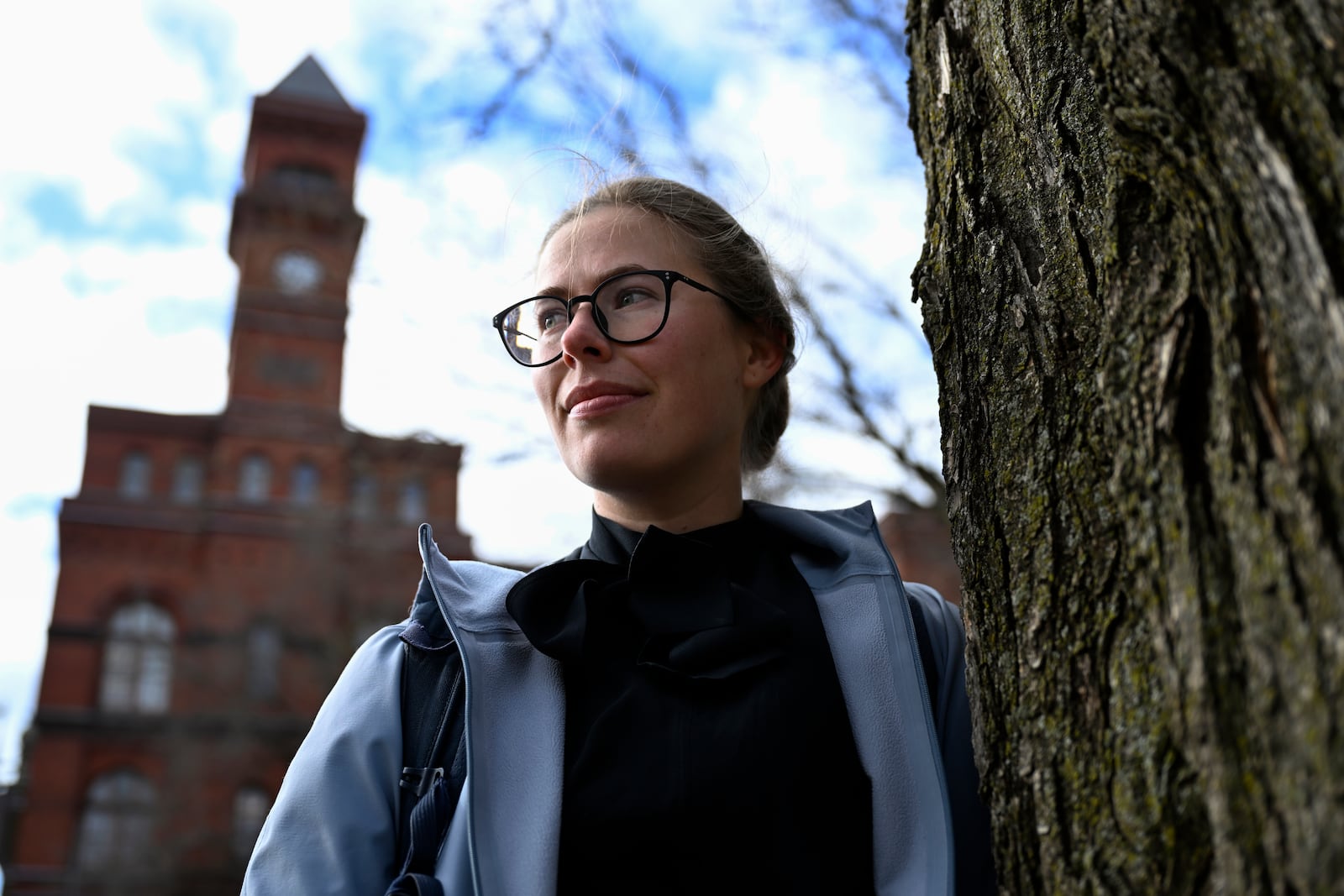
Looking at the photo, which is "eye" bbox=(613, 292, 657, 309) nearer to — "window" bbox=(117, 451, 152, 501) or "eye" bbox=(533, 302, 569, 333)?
"eye" bbox=(533, 302, 569, 333)

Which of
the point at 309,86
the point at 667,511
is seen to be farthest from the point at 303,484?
the point at 667,511

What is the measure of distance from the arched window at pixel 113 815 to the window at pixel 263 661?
3.08m

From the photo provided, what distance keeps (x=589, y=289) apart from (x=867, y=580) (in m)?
0.72

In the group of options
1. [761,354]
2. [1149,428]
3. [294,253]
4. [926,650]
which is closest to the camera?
[1149,428]

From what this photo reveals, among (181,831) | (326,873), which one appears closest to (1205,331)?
(326,873)

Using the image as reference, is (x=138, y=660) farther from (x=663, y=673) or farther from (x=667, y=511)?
(x=663, y=673)

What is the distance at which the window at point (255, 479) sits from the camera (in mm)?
26375

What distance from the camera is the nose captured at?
6.72ft

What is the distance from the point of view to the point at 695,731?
70.7 inches

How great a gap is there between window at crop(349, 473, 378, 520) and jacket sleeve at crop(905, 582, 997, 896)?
2370cm

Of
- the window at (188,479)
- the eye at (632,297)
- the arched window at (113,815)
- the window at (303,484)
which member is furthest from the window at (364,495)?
the eye at (632,297)

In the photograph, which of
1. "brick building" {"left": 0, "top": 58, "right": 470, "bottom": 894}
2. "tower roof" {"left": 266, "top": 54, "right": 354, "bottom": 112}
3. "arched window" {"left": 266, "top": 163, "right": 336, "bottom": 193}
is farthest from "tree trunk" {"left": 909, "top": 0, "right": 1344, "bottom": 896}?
"tower roof" {"left": 266, "top": 54, "right": 354, "bottom": 112}

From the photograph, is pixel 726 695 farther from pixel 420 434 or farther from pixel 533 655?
pixel 420 434

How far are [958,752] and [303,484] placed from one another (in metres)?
26.3
